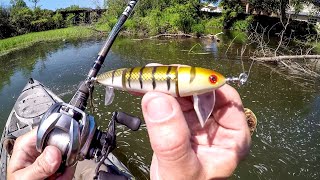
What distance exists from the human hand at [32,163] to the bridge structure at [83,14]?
45.2 m

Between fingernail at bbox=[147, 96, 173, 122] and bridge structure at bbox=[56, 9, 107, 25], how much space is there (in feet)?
151

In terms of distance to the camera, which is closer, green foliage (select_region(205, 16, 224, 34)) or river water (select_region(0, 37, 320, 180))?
river water (select_region(0, 37, 320, 180))

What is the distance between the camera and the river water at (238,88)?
28.7 ft

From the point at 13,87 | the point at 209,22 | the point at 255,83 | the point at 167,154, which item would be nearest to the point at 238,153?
the point at 167,154

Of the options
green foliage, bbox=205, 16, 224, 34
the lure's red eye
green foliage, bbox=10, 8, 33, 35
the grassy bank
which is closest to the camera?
the lure's red eye

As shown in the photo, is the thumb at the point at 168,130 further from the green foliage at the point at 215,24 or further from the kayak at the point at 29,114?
the green foliage at the point at 215,24

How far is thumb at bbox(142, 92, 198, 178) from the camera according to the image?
1859 millimetres

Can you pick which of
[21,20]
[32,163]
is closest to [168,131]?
[32,163]

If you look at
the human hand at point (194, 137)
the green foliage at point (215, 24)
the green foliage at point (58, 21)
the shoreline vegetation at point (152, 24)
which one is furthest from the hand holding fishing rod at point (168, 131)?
the green foliage at point (58, 21)

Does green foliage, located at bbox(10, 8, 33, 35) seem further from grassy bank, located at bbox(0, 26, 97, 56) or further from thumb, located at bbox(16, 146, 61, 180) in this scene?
thumb, located at bbox(16, 146, 61, 180)

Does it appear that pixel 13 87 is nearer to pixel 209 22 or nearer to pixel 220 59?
pixel 220 59

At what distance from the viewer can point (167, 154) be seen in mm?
1917

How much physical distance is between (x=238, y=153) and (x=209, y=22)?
41.1 m

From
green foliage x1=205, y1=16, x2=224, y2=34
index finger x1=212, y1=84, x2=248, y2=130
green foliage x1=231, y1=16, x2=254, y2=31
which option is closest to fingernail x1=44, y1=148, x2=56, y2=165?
index finger x1=212, y1=84, x2=248, y2=130
